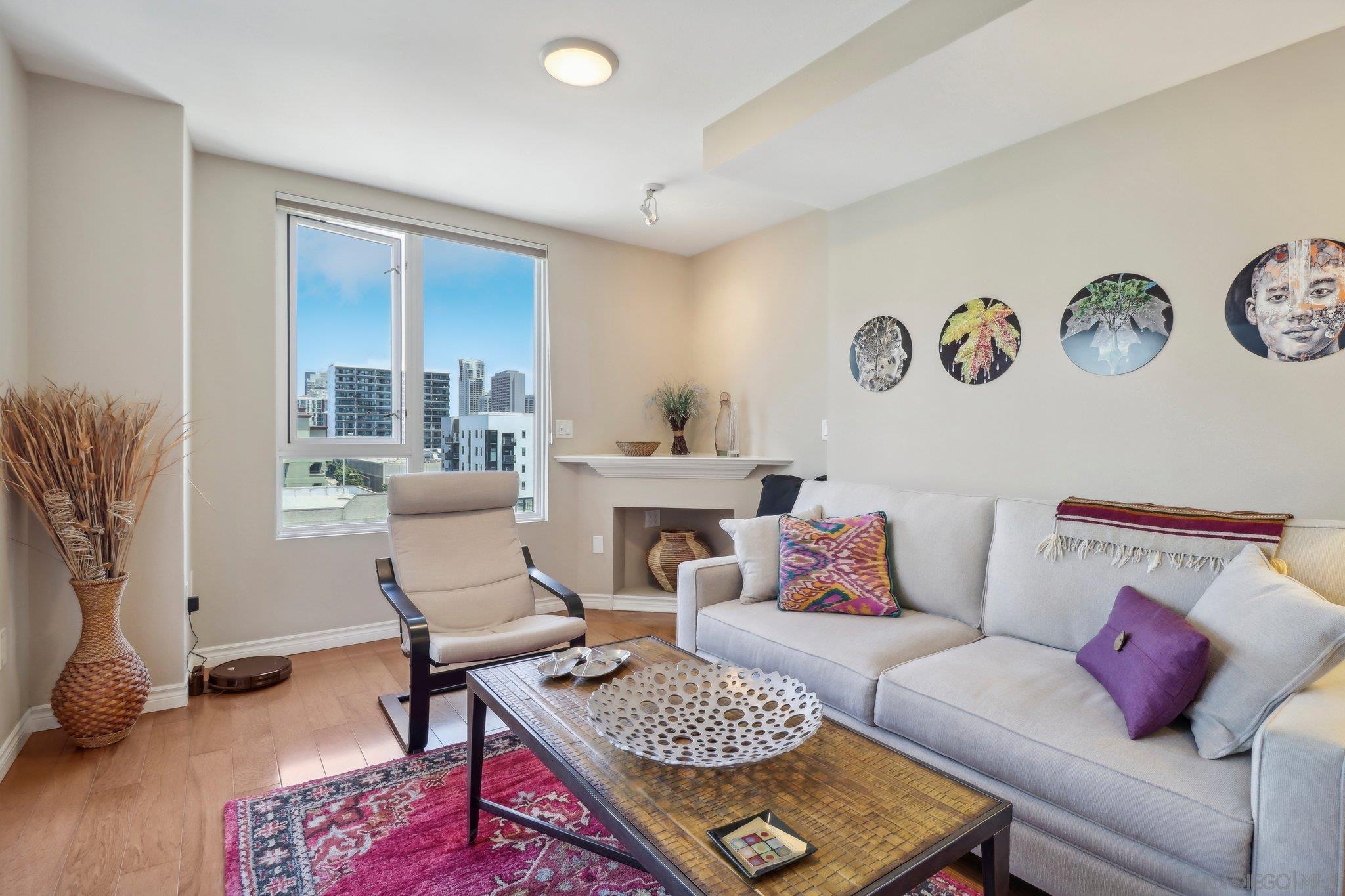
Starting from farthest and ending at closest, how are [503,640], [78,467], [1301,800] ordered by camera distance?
[503,640], [78,467], [1301,800]

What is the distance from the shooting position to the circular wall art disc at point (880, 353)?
3.24m

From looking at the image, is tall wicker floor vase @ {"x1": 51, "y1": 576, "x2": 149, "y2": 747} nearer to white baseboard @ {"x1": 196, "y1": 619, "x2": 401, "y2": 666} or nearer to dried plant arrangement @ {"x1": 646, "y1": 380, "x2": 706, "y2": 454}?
white baseboard @ {"x1": 196, "y1": 619, "x2": 401, "y2": 666}

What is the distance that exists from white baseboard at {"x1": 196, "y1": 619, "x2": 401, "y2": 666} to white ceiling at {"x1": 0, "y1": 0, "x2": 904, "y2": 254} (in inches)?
94.0

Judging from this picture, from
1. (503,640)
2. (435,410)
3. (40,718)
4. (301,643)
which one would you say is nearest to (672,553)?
(435,410)

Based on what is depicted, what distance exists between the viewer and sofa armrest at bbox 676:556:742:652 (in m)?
2.79

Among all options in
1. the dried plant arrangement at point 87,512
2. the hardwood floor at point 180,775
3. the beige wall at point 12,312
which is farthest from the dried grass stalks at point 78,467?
the hardwood floor at point 180,775

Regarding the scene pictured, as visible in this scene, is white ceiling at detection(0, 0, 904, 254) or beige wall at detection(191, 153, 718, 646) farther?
beige wall at detection(191, 153, 718, 646)

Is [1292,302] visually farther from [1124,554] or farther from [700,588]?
[700,588]

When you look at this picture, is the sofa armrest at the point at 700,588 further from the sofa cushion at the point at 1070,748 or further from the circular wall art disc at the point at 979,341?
the circular wall art disc at the point at 979,341

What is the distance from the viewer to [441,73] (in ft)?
8.24

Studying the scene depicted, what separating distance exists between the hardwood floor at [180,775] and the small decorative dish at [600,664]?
94 centimetres

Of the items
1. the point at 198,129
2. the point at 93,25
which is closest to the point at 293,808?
the point at 93,25

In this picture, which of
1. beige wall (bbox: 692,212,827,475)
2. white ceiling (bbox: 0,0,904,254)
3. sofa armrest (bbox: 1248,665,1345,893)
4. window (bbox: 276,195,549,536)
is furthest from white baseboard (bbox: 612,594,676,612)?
sofa armrest (bbox: 1248,665,1345,893)

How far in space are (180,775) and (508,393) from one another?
2.57 metres
